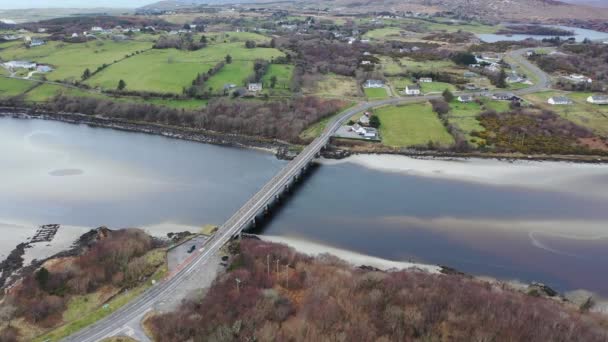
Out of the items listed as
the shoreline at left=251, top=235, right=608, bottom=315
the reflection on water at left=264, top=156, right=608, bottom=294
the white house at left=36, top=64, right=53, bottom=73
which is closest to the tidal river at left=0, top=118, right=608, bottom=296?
the reflection on water at left=264, top=156, right=608, bottom=294

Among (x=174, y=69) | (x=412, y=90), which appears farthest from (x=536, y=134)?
(x=174, y=69)

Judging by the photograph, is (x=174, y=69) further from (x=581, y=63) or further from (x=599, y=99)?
(x=581, y=63)

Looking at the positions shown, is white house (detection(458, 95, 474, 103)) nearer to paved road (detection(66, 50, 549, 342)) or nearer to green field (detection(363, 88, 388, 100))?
green field (detection(363, 88, 388, 100))

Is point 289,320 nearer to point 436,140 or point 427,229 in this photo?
point 427,229

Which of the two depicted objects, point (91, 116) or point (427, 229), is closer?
point (427, 229)

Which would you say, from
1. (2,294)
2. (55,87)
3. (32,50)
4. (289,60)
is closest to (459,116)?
(289,60)

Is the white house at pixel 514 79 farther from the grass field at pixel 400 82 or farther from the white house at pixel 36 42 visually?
the white house at pixel 36 42
